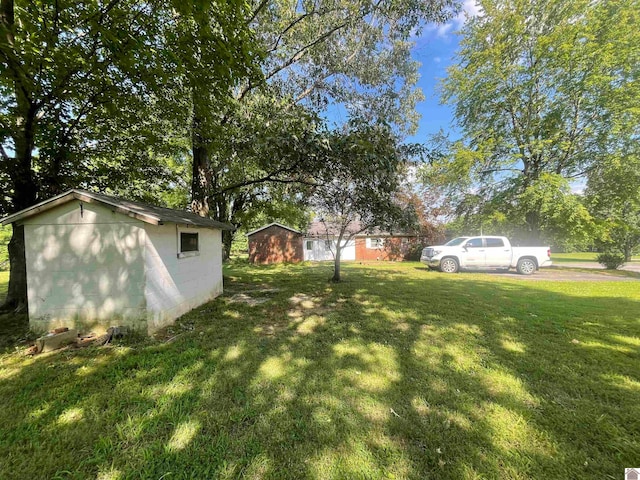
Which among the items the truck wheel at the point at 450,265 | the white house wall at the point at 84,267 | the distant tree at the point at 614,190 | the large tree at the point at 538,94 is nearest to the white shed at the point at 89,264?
the white house wall at the point at 84,267

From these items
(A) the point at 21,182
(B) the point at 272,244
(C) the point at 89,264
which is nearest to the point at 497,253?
(B) the point at 272,244

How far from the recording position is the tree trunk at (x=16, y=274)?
5.94 m

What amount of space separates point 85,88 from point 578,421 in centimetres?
920

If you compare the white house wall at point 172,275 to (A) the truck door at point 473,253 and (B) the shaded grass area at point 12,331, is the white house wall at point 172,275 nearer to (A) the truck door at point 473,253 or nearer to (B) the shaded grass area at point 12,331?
(B) the shaded grass area at point 12,331

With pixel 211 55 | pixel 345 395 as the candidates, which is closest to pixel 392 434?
pixel 345 395

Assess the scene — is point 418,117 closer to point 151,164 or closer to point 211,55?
point 211,55

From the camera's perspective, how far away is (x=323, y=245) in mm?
22609

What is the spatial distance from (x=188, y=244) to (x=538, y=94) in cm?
1952

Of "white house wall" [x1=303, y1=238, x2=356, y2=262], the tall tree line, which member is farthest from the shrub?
the tall tree line

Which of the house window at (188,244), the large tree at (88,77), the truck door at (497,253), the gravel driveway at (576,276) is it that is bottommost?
the gravel driveway at (576,276)

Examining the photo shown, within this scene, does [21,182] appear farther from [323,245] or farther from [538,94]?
[538,94]

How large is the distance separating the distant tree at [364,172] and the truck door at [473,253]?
22.3 ft

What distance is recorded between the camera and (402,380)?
2.99m

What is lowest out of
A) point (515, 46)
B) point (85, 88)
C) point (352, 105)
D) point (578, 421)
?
point (578, 421)
